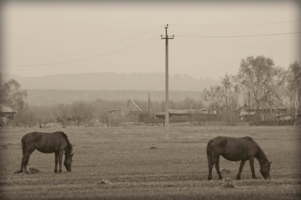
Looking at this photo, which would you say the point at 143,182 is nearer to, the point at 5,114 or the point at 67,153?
the point at 67,153

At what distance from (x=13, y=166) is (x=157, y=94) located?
6719 inches

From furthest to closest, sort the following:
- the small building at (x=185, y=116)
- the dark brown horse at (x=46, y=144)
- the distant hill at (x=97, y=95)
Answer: the distant hill at (x=97, y=95), the small building at (x=185, y=116), the dark brown horse at (x=46, y=144)

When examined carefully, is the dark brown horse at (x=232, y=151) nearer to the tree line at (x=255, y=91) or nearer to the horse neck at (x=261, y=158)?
the horse neck at (x=261, y=158)

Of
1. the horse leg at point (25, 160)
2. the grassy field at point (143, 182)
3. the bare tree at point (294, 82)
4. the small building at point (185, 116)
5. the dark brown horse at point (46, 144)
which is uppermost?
the bare tree at point (294, 82)

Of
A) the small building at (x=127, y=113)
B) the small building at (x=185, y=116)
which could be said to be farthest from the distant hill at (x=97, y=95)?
the small building at (x=185, y=116)

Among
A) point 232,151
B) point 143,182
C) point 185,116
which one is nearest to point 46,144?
point 143,182

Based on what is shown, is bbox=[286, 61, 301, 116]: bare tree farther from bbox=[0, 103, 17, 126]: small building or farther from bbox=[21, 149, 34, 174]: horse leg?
bbox=[21, 149, 34, 174]: horse leg

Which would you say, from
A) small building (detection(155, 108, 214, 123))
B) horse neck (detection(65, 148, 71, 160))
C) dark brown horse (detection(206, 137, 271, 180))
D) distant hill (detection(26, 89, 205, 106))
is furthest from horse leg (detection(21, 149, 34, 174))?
distant hill (detection(26, 89, 205, 106))

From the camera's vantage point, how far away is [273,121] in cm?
8406

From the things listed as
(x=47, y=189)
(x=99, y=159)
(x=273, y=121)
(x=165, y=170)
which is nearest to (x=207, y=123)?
(x=273, y=121)

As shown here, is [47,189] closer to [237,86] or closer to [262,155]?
[262,155]

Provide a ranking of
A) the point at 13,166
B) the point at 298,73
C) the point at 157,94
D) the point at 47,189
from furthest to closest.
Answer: the point at 157,94
the point at 298,73
the point at 13,166
the point at 47,189

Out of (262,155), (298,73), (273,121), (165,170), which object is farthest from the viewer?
(298,73)

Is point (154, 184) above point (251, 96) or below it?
below
